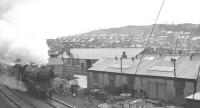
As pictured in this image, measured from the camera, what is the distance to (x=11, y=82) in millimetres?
36406

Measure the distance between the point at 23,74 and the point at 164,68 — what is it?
15.3 m

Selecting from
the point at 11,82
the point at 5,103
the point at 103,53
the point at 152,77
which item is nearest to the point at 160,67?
the point at 152,77

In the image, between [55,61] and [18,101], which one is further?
[55,61]

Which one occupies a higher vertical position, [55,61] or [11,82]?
[55,61]

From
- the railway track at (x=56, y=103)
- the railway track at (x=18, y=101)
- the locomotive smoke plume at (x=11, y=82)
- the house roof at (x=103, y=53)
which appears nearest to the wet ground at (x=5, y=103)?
the railway track at (x=18, y=101)

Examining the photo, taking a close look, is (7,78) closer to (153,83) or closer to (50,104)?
(50,104)

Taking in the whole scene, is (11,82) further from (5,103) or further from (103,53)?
(103,53)

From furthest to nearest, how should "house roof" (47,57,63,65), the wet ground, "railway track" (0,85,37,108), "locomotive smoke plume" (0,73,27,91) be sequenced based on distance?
1. "house roof" (47,57,63,65)
2. "locomotive smoke plume" (0,73,27,91)
3. the wet ground
4. "railway track" (0,85,37,108)

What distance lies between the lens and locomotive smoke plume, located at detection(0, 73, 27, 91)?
32912 mm

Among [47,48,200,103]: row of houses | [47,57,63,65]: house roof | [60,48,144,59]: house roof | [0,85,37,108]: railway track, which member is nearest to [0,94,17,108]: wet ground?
[0,85,37,108]: railway track

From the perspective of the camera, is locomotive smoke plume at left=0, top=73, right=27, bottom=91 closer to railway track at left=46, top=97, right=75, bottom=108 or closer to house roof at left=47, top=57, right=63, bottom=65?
railway track at left=46, top=97, right=75, bottom=108

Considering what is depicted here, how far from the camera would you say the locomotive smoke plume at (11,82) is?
108 feet

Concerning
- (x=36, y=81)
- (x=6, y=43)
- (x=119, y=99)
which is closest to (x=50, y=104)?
(x=36, y=81)

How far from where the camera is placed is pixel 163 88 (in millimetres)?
27094
